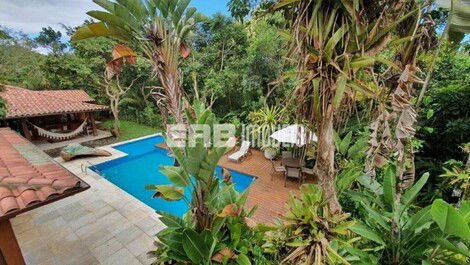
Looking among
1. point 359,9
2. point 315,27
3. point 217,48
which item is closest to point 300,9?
point 315,27

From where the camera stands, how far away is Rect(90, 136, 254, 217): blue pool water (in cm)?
821

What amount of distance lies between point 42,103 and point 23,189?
569 inches

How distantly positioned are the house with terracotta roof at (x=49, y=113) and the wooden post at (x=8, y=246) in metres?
12.3

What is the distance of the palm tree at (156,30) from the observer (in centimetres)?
413

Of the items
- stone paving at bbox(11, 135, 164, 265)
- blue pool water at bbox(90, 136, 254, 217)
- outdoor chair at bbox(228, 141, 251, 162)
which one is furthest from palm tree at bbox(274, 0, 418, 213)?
outdoor chair at bbox(228, 141, 251, 162)

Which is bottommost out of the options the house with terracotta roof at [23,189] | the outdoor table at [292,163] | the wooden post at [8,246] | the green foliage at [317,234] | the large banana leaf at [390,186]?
the outdoor table at [292,163]

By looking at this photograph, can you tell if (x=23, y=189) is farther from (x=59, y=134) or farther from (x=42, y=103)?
(x=42, y=103)

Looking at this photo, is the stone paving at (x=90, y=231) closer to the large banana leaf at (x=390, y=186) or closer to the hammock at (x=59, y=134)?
the large banana leaf at (x=390, y=186)

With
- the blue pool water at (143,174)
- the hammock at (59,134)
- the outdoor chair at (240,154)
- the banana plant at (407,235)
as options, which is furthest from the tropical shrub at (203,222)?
the hammock at (59,134)

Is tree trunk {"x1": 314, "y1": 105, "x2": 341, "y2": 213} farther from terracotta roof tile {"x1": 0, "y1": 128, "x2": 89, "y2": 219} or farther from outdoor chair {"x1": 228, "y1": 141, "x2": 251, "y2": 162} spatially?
outdoor chair {"x1": 228, "y1": 141, "x2": 251, "y2": 162}

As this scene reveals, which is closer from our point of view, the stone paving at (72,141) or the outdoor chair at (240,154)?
the outdoor chair at (240,154)

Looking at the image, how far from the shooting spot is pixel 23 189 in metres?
3.08

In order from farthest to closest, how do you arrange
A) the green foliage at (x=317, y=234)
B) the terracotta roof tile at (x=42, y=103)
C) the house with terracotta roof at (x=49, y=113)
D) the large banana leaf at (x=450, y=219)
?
1. the house with terracotta roof at (x=49, y=113)
2. the terracotta roof tile at (x=42, y=103)
3. the green foliage at (x=317, y=234)
4. the large banana leaf at (x=450, y=219)

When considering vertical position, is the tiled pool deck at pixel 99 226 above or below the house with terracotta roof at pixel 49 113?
below
